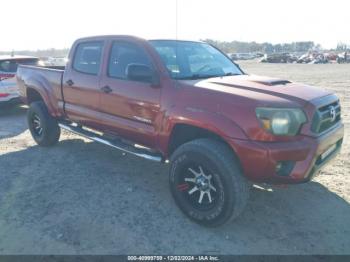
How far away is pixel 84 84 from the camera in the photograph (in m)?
4.80

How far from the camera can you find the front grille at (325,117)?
3.17m

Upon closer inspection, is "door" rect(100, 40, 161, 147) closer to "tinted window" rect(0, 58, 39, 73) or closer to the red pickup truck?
the red pickup truck

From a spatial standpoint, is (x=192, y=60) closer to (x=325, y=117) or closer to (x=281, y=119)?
(x=281, y=119)

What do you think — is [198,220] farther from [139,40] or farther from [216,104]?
[139,40]

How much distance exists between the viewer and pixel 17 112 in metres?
9.52

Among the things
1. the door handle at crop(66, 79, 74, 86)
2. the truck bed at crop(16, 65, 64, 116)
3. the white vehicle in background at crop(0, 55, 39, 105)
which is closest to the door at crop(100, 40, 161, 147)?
the door handle at crop(66, 79, 74, 86)

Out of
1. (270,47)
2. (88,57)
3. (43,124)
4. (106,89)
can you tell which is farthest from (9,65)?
(270,47)

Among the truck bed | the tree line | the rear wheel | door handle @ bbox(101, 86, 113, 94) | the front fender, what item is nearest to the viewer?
the front fender

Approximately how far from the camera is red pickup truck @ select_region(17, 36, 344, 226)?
9.95 feet

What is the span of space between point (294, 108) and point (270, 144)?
41 centimetres

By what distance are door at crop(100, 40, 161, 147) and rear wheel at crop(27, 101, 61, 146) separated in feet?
A: 5.83

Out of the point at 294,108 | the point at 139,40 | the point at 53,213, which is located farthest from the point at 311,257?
the point at 139,40

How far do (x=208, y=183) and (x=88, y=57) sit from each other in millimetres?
2744

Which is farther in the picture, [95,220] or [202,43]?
[202,43]
